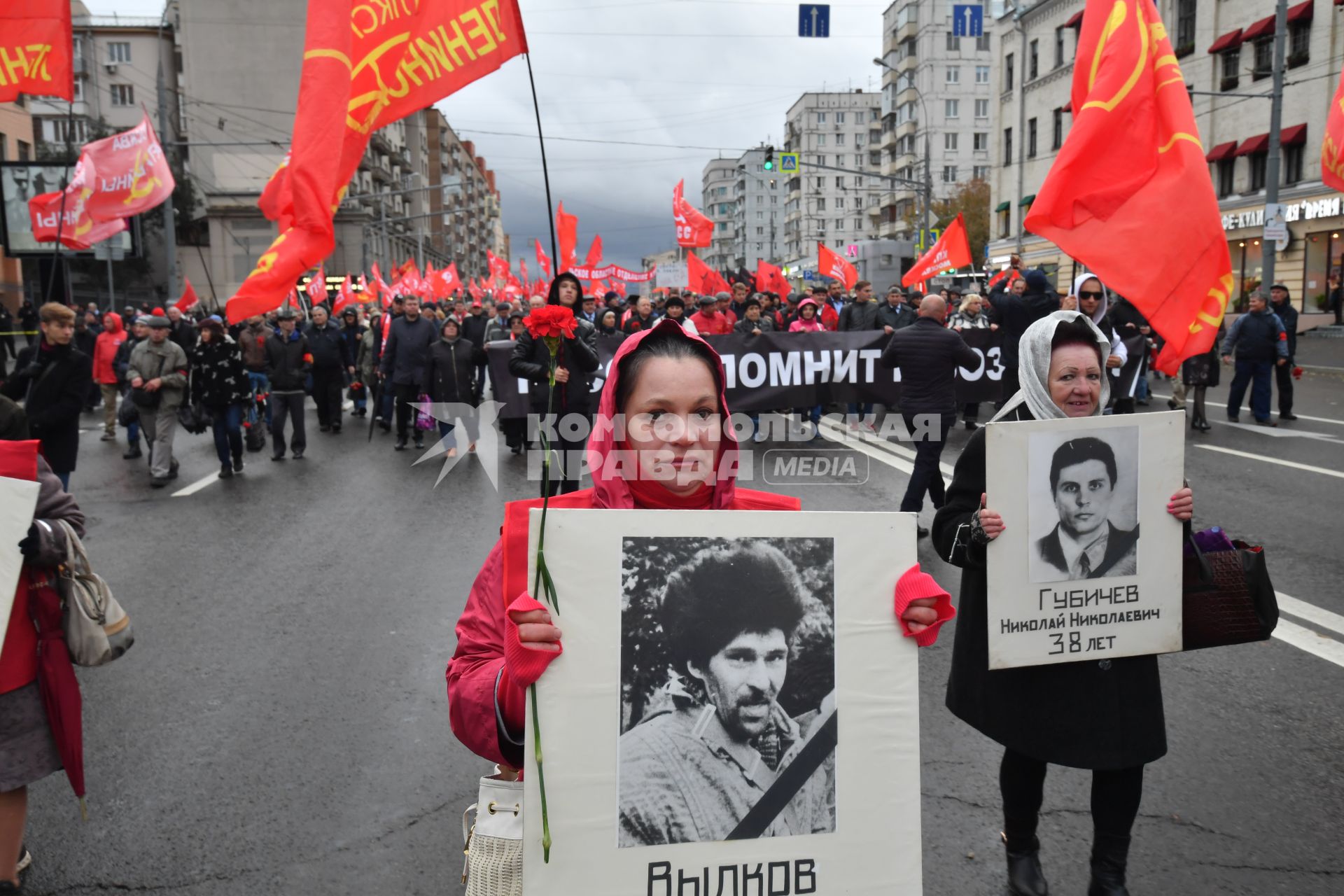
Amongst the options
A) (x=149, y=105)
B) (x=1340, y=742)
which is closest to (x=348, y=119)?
(x=1340, y=742)

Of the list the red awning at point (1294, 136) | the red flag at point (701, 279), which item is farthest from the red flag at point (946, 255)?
the red awning at point (1294, 136)

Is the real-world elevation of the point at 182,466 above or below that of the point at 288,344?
below

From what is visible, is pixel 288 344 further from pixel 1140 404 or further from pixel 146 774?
pixel 1140 404

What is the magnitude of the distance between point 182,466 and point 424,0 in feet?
33.0

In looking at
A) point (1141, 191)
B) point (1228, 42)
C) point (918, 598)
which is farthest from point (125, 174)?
point (1228, 42)

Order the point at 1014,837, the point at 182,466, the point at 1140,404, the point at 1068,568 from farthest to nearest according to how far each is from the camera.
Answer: the point at 1140,404 < the point at 182,466 < the point at 1014,837 < the point at 1068,568

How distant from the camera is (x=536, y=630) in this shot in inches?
67.9

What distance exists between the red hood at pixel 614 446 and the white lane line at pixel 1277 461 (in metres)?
10.5

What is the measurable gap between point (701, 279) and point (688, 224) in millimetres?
4954

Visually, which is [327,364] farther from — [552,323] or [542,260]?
[542,260]

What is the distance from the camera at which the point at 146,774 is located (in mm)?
4277

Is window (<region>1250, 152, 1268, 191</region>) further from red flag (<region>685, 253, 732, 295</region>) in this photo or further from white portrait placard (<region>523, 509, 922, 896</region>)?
white portrait placard (<region>523, 509, 922, 896</region>)

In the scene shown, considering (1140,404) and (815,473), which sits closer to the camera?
(815,473)

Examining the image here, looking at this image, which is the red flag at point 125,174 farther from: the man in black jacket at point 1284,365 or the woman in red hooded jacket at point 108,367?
the man in black jacket at point 1284,365
